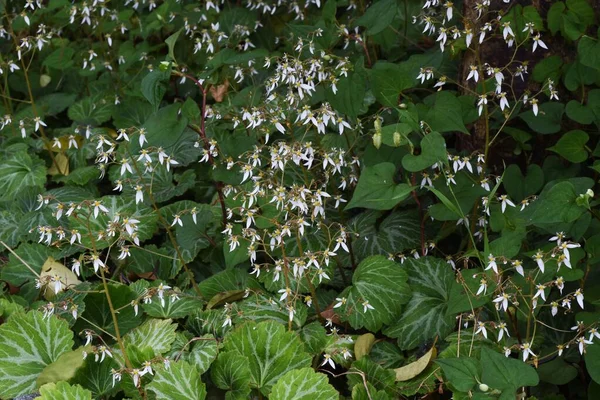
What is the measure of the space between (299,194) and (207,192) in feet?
4.20

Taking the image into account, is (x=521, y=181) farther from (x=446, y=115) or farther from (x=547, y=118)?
(x=446, y=115)

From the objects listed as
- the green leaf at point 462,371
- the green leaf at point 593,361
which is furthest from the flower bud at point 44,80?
the green leaf at point 593,361

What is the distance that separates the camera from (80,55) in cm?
482

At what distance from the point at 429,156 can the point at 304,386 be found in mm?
887

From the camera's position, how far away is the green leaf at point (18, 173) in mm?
3963

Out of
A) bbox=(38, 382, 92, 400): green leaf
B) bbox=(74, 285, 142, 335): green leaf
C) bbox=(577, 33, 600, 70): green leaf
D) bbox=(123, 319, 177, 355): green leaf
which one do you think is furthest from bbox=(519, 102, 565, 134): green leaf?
bbox=(38, 382, 92, 400): green leaf

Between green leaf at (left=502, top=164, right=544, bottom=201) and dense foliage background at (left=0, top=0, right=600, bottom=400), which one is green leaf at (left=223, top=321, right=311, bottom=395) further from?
green leaf at (left=502, top=164, right=544, bottom=201)

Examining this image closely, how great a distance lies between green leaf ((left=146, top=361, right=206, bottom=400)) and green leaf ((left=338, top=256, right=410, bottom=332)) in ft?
2.07

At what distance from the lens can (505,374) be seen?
2.25 metres

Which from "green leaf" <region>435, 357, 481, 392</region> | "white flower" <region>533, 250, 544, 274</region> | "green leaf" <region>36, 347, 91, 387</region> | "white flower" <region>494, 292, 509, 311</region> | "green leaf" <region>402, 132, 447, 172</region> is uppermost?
"green leaf" <region>402, 132, 447, 172</region>

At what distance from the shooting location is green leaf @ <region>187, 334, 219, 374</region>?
2707 millimetres

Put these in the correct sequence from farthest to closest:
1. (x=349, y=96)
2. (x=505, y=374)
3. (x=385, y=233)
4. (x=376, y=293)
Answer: (x=385, y=233)
(x=349, y=96)
(x=376, y=293)
(x=505, y=374)

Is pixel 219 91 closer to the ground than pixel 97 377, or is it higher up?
higher up

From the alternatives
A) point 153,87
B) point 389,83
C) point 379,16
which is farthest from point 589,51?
point 153,87
